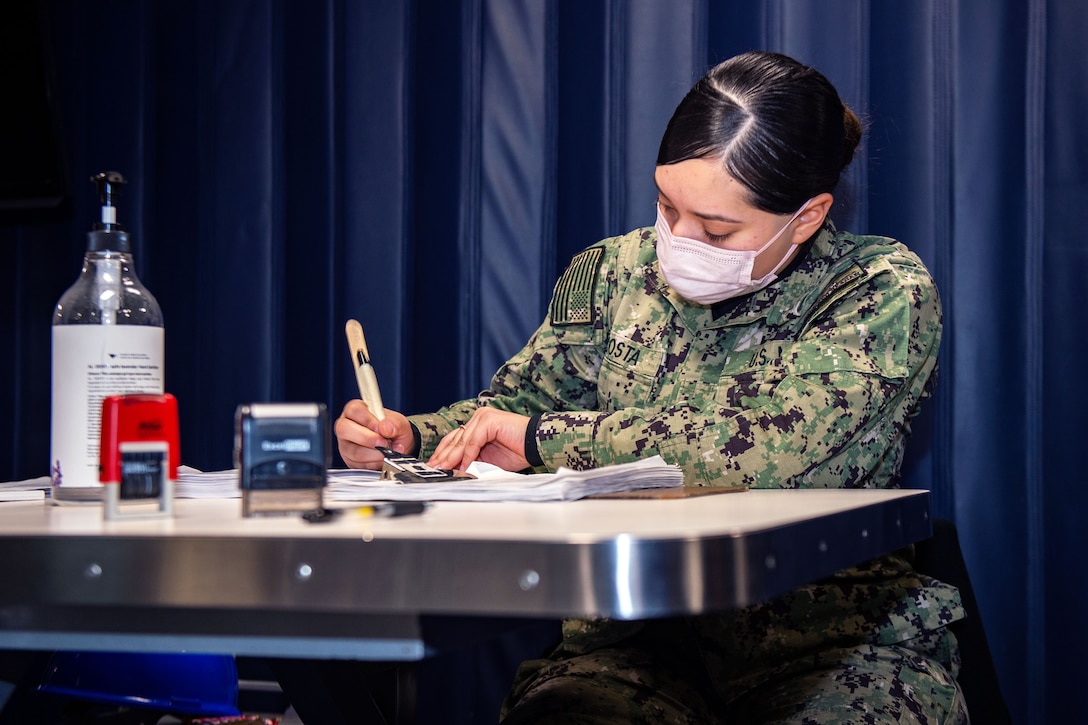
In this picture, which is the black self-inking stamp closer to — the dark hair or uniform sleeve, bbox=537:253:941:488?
uniform sleeve, bbox=537:253:941:488

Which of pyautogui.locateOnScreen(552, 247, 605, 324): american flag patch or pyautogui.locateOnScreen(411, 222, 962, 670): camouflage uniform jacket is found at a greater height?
pyautogui.locateOnScreen(552, 247, 605, 324): american flag patch

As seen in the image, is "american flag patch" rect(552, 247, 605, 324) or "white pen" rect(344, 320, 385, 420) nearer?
"white pen" rect(344, 320, 385, 420)

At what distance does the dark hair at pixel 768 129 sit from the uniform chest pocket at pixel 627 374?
0.27 metres

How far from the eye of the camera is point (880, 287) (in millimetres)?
1362

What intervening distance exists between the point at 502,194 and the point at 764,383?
36.1 inches

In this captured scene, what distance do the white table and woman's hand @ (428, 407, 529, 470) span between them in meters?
0.60

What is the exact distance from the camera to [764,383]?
1.26 metres

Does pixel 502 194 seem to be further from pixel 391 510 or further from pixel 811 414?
pixel 391 510

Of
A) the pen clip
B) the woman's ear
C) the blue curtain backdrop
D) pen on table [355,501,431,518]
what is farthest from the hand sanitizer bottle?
the blue curtain backdrop

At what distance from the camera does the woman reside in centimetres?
117

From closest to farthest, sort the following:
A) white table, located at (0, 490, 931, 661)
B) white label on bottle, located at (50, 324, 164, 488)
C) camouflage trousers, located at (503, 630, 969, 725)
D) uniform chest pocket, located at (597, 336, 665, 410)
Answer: white table, located at (0, 490, 931, 661), white label on bottle, located at (50, 324, 164, 488), camouflage trousers, located at (503, 630, 969, 725), uniform chest pocket, located at (597, 336, 665, 410)

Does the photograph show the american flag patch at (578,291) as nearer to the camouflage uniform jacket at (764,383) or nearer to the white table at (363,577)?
the camouflage uniform jacket at (764,383)

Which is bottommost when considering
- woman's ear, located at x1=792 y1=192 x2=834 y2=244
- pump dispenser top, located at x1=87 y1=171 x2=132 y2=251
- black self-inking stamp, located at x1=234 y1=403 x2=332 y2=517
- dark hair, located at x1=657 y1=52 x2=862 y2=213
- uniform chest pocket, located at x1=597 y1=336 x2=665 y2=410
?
black self-inking stamp, located at x1=234 y1=403 x2=332 y2=517

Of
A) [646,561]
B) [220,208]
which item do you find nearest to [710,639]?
[646,561]
